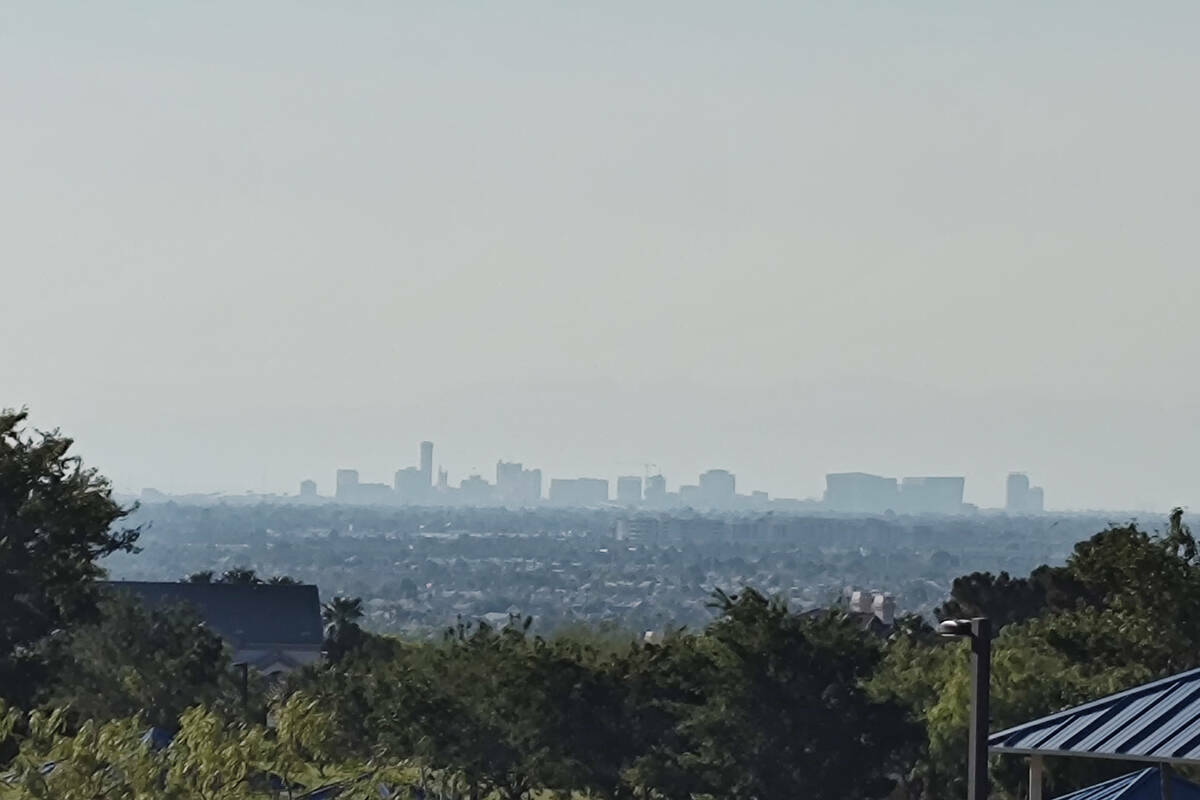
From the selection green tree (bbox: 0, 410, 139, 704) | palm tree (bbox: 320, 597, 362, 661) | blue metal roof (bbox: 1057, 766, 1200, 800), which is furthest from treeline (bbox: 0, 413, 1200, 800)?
palm tree (bbox: 320, 597, 362, 661)

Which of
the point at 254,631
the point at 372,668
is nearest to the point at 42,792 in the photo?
the point at 372,668

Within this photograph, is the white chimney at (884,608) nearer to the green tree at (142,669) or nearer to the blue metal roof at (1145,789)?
the green tree at (142,669)

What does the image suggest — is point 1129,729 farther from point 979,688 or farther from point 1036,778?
point 979,688

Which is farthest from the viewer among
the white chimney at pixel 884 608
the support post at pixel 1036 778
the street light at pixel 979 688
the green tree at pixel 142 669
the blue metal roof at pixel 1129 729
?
the white chimney at pixel 884 608

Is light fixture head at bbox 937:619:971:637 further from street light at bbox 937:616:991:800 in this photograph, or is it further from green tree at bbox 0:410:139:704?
green tree at bbox 0:410:139:704

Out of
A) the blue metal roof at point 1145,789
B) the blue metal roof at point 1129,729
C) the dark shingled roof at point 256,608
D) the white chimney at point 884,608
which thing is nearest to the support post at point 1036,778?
the blue metal roof at point 1129,729

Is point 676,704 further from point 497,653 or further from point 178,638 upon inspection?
point 178,638

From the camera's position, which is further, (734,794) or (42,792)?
Result: (734,794)
